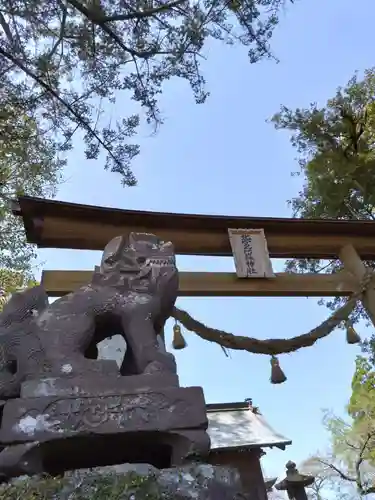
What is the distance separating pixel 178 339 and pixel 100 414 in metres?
3.72

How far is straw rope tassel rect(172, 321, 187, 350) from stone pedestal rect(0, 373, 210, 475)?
11.5 feet

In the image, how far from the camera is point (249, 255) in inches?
227

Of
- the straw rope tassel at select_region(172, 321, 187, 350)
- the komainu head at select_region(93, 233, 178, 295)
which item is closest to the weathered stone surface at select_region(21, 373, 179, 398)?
the komainu head at select_region(93, 233, 178, 295)

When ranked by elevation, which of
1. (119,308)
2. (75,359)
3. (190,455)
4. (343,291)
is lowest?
(190,455)

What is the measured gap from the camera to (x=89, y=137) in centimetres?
570

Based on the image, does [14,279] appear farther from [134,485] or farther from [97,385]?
[134,485]

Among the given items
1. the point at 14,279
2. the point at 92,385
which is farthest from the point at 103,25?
the point at 14,279

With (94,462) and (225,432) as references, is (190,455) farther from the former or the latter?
(225,432)

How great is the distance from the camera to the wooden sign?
572 centimetres

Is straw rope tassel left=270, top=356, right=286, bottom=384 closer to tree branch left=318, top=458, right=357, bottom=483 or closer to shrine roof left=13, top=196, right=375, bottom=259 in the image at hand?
shrine roof left=13, top=196, right=375, bottom=259

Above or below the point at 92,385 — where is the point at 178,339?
above

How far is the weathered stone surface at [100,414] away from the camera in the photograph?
5.87 ft

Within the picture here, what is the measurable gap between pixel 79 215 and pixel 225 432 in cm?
559

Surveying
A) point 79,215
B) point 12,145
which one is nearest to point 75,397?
point 79,215
